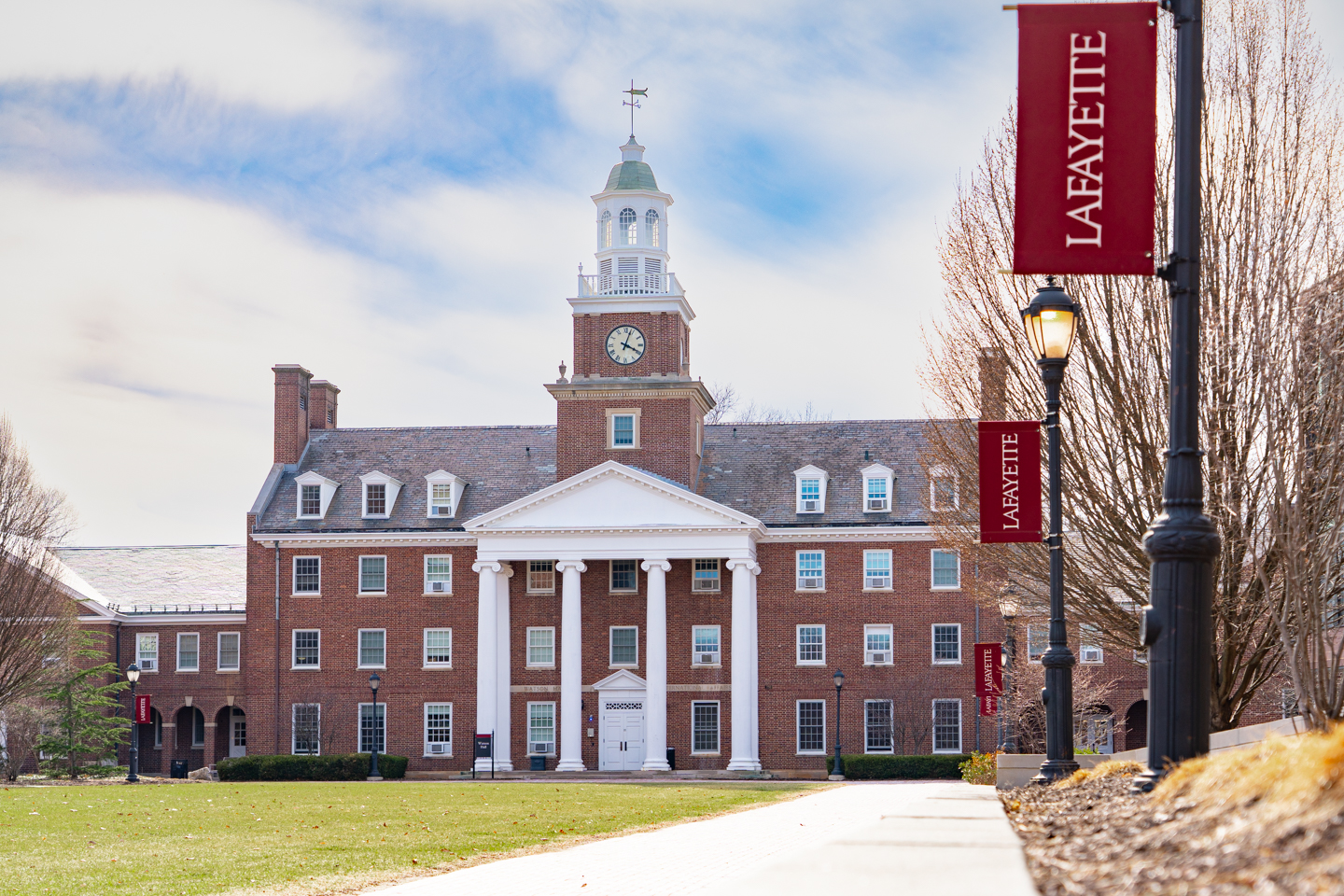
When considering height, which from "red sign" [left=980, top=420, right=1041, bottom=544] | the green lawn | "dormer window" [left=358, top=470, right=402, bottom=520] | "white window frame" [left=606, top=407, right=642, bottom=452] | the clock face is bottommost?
the green lawn

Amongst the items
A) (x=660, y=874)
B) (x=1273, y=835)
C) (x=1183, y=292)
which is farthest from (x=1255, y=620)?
(x=1273, y=835)

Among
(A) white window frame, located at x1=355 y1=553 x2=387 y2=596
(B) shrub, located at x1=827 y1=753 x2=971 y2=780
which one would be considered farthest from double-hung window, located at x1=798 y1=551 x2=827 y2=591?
(A) white window frame, located at x1=355 y1=553 x2=387 y2=596

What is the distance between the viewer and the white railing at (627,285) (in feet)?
182

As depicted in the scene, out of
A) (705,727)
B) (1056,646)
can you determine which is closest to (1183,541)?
(1056,646)

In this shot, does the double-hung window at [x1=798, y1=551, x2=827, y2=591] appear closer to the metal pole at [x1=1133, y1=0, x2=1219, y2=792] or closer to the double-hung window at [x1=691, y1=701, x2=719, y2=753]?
the double-hung window at [x1=691, y1=701, x2=719, y2=753]

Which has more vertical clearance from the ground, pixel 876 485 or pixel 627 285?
pixel 627 285

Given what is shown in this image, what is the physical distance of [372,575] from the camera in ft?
182

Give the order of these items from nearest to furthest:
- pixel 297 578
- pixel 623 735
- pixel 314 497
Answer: pixel 623 735
pixel 297 578
pixel 314 497

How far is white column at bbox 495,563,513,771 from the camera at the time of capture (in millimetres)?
51906

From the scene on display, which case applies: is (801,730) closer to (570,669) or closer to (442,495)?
(570,669)

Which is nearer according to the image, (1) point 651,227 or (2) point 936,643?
(2) point 936,643

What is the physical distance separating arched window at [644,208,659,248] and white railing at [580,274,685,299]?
1.58 metres

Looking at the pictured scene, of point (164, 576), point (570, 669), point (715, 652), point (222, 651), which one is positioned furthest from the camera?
point (164, 576)

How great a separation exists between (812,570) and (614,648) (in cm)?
784
